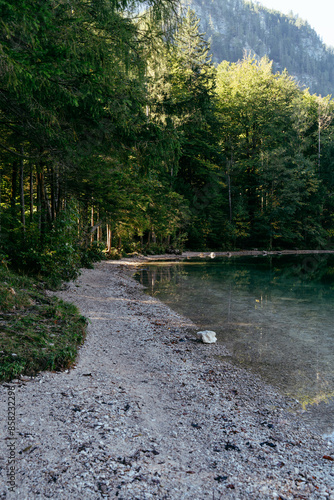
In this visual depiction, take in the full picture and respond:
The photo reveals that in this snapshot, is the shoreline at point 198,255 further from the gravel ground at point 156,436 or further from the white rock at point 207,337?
the gravel ground at point 156,436

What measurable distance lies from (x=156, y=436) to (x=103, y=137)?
572 centimetres

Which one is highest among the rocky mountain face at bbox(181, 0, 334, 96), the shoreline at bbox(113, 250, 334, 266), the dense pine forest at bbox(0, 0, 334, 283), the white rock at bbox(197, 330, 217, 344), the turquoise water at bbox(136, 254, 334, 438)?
the rocky mountain face at bbox(181, 0, 334, 96)

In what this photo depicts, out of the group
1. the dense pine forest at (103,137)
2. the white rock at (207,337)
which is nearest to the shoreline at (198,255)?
the dense pine forest at (103,137)

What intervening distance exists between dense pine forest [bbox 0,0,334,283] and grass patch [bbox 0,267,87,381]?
5.94 feet

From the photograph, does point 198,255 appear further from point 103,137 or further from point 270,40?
point 270,40

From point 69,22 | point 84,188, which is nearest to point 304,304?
point 84,188

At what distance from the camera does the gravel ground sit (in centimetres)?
256

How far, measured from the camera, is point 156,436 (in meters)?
3.33

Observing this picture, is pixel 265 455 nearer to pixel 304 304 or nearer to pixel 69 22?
pixel 69 22

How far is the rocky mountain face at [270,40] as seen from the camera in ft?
532

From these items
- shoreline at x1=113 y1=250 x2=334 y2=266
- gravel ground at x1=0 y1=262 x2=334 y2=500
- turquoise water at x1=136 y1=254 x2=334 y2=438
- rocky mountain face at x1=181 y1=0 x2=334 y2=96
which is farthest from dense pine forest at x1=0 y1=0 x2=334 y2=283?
rocky mountain face at x1=181 y1=0 x2=334 y2=96

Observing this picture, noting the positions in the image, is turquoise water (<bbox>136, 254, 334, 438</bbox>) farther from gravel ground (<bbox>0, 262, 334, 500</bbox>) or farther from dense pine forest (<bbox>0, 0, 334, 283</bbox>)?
dense pine forest (<bbox>0, 0, 334, 283</bbox>)

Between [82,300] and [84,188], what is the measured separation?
4185 millimetres

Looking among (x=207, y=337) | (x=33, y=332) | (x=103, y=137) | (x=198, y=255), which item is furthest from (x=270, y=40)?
(x=33, y=332)
